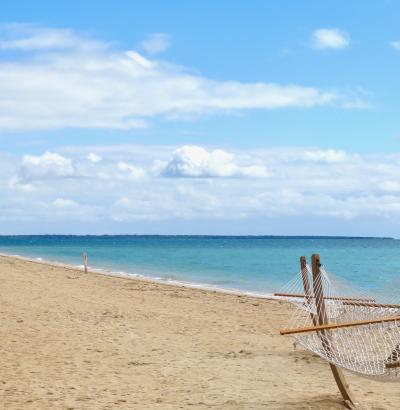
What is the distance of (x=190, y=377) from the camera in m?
7.99

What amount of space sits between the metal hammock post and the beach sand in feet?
0.58

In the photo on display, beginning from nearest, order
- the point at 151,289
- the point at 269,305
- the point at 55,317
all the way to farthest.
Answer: the point at 55,317, the point at 269,305, the point at 151,289

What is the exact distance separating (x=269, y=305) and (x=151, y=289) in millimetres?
4283

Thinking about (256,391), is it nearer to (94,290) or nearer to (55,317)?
(55,317)

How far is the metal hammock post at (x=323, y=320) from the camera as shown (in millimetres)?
6293

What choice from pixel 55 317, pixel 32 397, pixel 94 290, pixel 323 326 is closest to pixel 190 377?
pixel 32 397

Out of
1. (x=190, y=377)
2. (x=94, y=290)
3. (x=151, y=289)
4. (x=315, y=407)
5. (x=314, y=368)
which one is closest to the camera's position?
(x=315, y=407)

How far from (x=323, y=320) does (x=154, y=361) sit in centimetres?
310

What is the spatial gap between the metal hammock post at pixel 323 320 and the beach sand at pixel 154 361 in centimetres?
18

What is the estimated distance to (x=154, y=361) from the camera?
880cm

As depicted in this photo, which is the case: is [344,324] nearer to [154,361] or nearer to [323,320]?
[323,320]

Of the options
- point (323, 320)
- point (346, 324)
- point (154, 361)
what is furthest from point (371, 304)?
point (154, 361)

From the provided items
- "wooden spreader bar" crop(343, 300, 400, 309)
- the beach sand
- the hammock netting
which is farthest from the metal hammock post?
"wooden spreader bar" crop(343, 300, 400, 309)

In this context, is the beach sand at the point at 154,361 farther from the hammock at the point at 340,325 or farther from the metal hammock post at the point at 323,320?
the hammock at the point at 340,325
